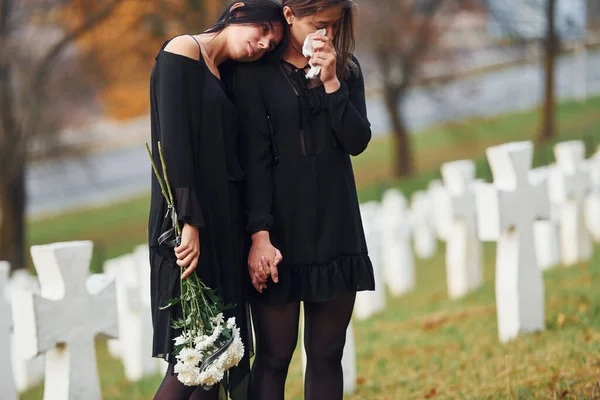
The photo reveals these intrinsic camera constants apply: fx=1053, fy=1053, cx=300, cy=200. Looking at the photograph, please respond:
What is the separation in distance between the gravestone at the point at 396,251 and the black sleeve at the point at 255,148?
25.1 feet

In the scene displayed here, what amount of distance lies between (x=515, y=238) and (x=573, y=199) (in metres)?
3.74

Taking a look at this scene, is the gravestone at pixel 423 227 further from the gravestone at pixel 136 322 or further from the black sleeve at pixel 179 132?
the black sleeve at pixel 179 132

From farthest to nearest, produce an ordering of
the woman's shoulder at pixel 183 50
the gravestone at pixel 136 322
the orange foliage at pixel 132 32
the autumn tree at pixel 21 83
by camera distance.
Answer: the autumn tree at pixel 21 83, the orange foliage at pixel 132 32, the gravestone at pixel 136 322, the woman's shoulder at pixel 183 50

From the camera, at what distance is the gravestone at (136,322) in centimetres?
895

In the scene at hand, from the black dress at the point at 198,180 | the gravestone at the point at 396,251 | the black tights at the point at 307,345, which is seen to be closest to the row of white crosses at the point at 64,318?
the black dress at the point at 198,180

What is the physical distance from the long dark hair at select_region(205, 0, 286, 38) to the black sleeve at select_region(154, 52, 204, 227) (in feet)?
0.88

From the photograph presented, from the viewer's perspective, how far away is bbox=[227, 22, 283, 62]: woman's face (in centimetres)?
399

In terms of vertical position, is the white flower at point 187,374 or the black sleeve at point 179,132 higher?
the black sleeve at point 179,132

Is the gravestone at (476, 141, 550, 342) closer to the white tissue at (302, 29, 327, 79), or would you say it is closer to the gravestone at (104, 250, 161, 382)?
the white tissue at (302, 29, 327, 79)

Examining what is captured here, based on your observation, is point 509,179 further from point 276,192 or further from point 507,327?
point 276,192

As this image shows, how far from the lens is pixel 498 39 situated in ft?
90.6

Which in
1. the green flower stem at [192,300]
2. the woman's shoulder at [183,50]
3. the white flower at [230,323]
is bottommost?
the white flower at [230,323]

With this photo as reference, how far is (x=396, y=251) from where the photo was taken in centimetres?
Result: 1169

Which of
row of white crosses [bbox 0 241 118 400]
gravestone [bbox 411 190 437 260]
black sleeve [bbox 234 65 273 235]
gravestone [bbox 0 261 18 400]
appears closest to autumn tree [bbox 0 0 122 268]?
gravestone [bbox 411 190 437 260]
